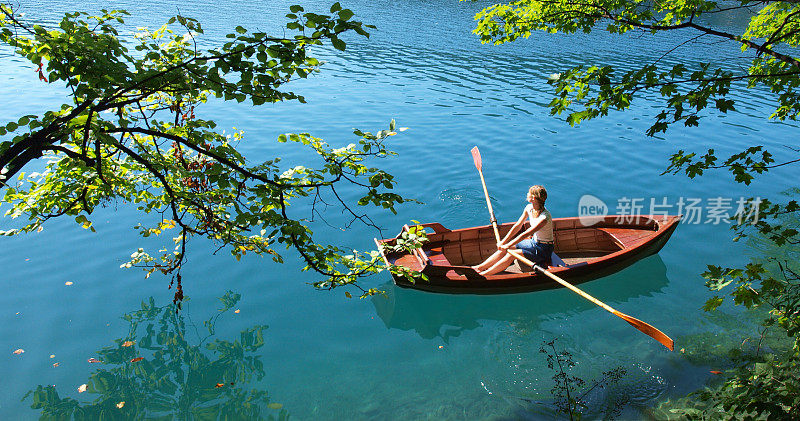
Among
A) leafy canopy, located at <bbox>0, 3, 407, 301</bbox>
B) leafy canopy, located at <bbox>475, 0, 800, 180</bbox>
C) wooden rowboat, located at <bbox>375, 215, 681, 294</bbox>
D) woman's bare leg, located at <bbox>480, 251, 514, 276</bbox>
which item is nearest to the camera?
leafy canopy, located at <bbox>0, 3, 407, 301</bbox>

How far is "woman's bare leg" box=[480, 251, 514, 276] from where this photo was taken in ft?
30.6

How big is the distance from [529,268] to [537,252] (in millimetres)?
609

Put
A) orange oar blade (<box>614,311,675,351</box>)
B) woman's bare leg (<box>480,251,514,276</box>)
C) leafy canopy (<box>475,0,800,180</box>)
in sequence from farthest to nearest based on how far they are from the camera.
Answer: woman's bare leg (<box>480,251,514,276</box>)
orange oar blade (<box>614,311,675,351</box>)
leafy canopy (<box>475,0,800,180</box>)

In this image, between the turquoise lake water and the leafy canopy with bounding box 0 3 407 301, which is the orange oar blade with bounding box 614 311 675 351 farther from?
the leafy canopy with bounding box 0 3 407 301

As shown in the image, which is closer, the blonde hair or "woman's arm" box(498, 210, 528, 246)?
the blonde hair

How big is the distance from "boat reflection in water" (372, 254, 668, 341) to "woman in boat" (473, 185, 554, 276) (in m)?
0.60

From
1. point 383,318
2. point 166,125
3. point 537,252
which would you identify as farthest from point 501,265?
point 166,125

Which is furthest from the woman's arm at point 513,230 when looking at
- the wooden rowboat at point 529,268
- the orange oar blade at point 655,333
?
the orange oar blade at point 655,333

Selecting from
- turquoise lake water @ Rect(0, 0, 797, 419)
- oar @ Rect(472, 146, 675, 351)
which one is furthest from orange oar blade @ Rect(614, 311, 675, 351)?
turquoise lake water @ Rect(0, 0, 797, 419)

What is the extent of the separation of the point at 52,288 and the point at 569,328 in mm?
9078

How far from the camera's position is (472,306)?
9375 millimetres

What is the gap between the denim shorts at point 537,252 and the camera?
917cm

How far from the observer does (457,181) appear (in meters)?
14.1

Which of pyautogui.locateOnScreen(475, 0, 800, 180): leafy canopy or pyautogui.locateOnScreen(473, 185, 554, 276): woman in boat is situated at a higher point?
pyautogui.locateOnScreen(475, 0, 800, 180): leafy canopy
